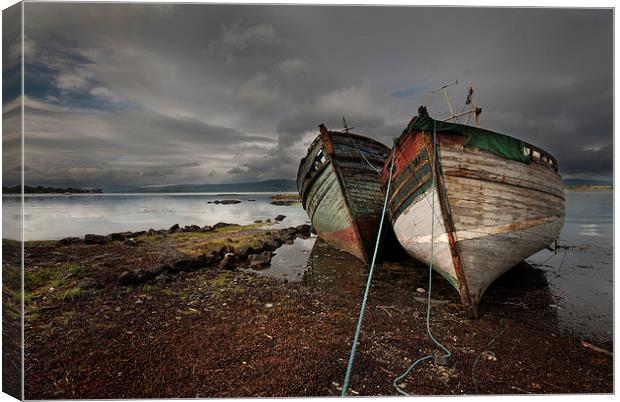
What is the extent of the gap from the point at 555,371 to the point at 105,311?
21.4 feet

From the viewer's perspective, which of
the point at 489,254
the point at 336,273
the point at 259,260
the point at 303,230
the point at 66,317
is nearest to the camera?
the point at 66,317

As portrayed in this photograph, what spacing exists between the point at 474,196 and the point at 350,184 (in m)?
3.52

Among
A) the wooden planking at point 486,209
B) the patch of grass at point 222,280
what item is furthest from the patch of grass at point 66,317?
the wooden planking at point 486,209

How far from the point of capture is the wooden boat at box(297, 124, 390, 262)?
8203 mm

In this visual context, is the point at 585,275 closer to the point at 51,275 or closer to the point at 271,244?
the point at 271,244

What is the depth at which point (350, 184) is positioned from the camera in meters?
8.22

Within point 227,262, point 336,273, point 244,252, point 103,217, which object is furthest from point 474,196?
point 103,217

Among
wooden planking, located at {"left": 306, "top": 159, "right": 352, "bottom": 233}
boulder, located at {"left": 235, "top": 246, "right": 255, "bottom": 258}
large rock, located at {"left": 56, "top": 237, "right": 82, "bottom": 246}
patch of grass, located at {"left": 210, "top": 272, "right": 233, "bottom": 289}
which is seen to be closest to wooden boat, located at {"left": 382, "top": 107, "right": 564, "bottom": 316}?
wooden planking, located at {"left": 306, "top": 159, "right": 352, "bottom": 233}

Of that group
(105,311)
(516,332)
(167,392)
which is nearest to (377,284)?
(516,332)

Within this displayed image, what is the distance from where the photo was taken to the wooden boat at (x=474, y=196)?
5.06m

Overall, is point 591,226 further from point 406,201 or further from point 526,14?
point 526,14

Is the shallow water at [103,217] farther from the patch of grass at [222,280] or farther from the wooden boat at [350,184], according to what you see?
the wooden boat at [350,184]

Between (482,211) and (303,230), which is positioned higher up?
(482,211)

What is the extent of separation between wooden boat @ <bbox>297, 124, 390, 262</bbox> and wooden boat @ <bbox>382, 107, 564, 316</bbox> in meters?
2.66
